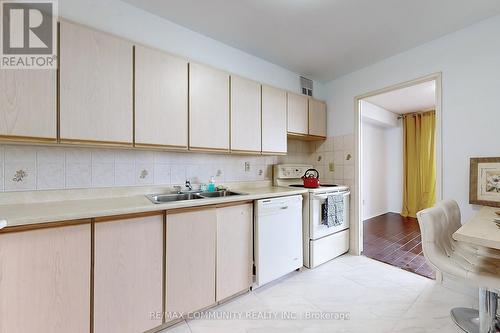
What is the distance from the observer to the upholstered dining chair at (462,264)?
3.77ft

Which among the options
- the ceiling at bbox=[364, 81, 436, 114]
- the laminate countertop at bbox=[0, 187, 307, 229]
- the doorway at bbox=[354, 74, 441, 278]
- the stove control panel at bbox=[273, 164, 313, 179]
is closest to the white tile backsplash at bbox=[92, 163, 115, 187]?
the laminate countertop at bbox=[0, 187, 307, 229]

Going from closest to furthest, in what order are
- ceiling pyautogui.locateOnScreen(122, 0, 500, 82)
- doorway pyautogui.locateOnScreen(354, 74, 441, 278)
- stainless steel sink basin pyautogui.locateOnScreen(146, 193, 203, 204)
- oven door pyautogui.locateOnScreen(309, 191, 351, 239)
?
ceiling pyautogui.locateOnScreen(122, 0, 500, 82) → stainless steel sink basin pyautogui.locateOnScreen(146, 193, 203, 204) → oven door pyautogui.locateOnScreen(309, 191, 351, 239) → doorway pyautogui.locateOnScreen(354, 74, 441, 278)

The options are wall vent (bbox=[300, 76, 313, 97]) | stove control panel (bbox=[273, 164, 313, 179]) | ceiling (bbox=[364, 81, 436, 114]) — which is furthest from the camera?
ceiling (bbox=[364, 81, 436, 114])

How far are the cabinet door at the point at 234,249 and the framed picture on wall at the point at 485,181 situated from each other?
1903mm

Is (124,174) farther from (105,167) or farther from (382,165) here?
(382,165)

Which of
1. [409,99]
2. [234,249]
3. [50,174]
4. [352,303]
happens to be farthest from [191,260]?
[409,99]

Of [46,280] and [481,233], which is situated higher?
[481,233]

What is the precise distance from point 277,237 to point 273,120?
1257 millimetres

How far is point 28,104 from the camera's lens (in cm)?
121

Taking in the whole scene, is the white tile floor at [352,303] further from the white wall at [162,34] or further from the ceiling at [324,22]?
the ceiling at [324,22]

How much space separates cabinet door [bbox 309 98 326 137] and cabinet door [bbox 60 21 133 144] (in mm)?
2119

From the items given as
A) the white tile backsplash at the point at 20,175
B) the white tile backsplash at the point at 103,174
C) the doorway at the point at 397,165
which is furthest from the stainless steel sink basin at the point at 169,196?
the doorway at the point at 397,165

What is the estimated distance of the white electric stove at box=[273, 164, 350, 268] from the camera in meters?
2.30

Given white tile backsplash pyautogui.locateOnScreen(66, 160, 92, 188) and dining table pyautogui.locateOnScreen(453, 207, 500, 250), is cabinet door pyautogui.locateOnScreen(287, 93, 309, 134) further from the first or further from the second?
white tile backsplash pyautogui.locateOnScreen(66, 160, 92, 188)
